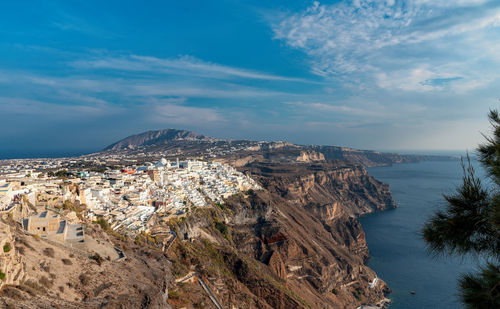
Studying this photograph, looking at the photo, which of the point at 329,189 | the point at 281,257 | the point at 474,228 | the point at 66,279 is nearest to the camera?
the point at 474,228

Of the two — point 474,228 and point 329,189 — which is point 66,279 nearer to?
point 474,228

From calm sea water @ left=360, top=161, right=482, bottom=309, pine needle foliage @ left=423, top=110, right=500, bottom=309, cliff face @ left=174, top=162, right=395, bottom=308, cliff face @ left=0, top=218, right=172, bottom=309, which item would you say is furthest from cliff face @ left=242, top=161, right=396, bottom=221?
pine needle foliage @ left=423, top=110, right=500, bottom=309

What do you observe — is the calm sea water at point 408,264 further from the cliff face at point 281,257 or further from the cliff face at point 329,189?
the cliff face at point 329,189

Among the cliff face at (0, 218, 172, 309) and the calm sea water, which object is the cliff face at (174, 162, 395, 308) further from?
the cliff face at (0, 218, 172, 309)

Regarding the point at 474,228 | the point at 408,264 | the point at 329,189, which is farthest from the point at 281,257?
the point at 329,189

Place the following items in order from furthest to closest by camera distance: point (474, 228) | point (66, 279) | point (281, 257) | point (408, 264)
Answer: point (408, 264) → point (281, 257) → point (66, 279) → point (474, 228)

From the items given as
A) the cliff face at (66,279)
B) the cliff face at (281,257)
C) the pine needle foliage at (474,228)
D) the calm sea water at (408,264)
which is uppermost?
the pine needle foliage at (474,228)

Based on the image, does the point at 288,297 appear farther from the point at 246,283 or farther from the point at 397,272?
the point at 397,272

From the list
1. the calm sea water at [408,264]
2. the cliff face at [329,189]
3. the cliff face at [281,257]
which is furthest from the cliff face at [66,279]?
the cliff face at [329,189]

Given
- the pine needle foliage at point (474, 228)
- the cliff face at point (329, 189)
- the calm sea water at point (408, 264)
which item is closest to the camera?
the pine needle foliage at point (474, 228)
